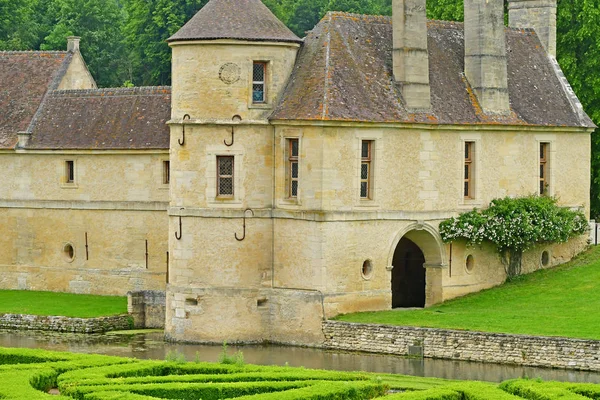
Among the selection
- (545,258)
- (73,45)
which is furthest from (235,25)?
(73,45)

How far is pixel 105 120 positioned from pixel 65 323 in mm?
10089

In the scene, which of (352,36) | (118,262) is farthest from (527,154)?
(118,262)

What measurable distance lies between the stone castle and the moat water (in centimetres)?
106

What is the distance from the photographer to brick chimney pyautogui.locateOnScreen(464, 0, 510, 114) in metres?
56.9

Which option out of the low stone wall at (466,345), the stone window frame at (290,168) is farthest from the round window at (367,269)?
the stone window frame at (290,168)

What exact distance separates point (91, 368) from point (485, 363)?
11.1 meters

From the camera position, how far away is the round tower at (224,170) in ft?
172

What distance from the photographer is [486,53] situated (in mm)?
57094

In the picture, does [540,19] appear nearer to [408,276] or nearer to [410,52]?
[410,52]

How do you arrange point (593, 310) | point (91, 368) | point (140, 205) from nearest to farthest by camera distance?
point (91, 368) → point (593, 310) → point (140, 205)

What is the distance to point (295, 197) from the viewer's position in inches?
2085

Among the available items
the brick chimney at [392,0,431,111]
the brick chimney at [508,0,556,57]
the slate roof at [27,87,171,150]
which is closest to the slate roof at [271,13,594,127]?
the brick chimney at [392,0,431,111]

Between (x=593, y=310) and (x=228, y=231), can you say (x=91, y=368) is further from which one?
(x=593, y=310)

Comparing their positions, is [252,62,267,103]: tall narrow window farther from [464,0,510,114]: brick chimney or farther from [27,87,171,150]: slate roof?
[27,87,171,150]: slate roof
